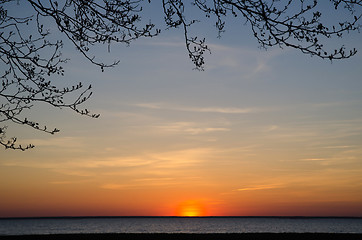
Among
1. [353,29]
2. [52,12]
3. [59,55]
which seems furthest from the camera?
[59,55]

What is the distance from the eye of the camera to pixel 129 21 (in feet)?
22.2

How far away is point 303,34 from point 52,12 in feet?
12.5

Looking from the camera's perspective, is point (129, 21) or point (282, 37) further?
point (129, 21)

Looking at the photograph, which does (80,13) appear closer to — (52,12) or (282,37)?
(52,12)

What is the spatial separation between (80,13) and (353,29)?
13.6 feet

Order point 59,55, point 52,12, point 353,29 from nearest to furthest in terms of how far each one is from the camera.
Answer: point 353,29
point 52,12
point 59,55
